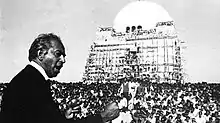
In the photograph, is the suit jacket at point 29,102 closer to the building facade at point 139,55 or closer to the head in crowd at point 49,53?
the head in crowd at point 49,53

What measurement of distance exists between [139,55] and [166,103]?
19293mm

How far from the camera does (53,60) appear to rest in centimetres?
104

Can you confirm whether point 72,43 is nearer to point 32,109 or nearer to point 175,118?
point 175,118

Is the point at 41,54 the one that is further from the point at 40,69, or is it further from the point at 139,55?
the point at 139,55

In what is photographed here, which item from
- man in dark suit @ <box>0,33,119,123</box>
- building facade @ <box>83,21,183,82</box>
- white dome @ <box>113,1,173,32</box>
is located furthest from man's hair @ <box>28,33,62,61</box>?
white dome @ <box>113,1,173,32</box>

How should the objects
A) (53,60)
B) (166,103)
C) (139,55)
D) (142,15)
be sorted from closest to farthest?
(53,60) < (166,103) < (139,55) < (142,15)

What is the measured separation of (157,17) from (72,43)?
743 inches

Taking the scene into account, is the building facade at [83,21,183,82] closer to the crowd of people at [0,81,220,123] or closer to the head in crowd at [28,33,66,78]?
the crowd of people at [0,81,220,123]

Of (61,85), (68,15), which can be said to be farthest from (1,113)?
(68,15)

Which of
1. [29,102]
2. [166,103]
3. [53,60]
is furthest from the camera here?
[166,103]

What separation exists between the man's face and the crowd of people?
11.9 feet

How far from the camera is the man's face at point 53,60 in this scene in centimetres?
104

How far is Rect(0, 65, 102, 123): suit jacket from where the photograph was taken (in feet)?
3.00

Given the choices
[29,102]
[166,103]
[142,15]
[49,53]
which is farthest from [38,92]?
[142,15]
